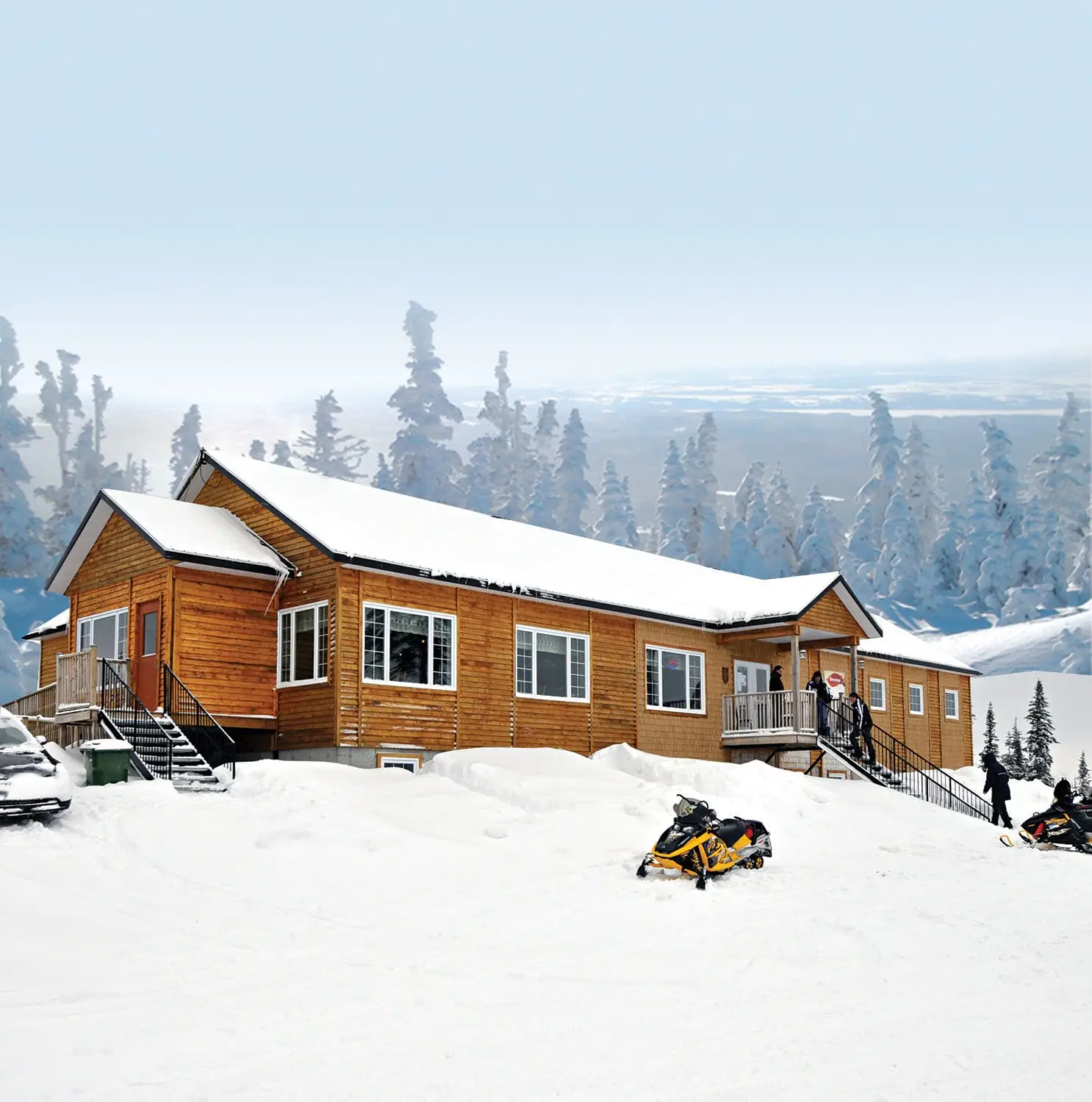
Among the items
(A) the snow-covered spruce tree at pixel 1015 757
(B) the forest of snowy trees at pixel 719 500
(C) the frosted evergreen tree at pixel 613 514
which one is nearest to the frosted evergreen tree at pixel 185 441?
(B) the forest of snowy trees at pixel 719 500

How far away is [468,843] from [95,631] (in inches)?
439

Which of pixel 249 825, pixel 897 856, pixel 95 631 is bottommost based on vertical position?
pixel 897 856

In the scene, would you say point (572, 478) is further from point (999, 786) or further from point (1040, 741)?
point (999, 786)

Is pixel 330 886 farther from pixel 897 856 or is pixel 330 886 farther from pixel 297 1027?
pixel 897 856

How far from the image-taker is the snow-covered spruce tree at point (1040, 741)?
59594mm

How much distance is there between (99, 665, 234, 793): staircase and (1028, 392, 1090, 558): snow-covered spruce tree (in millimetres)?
74104

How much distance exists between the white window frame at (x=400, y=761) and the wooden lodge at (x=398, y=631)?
46 millimetres

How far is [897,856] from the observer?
16797 mm

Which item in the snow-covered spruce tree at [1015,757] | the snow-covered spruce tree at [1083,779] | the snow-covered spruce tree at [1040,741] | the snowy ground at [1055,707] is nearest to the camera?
the snow-covered spruce tree at [1083,779]

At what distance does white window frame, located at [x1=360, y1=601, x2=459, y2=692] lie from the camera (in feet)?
68.8

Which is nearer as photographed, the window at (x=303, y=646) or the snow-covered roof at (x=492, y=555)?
the window at (x=303, y=646)

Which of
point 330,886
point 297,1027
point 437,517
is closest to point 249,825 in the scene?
point 330,886

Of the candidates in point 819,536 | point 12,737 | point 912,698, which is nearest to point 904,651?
point 912,698

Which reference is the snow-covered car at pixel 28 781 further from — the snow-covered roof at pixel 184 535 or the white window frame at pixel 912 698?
the white window frame at pixel 912 698
